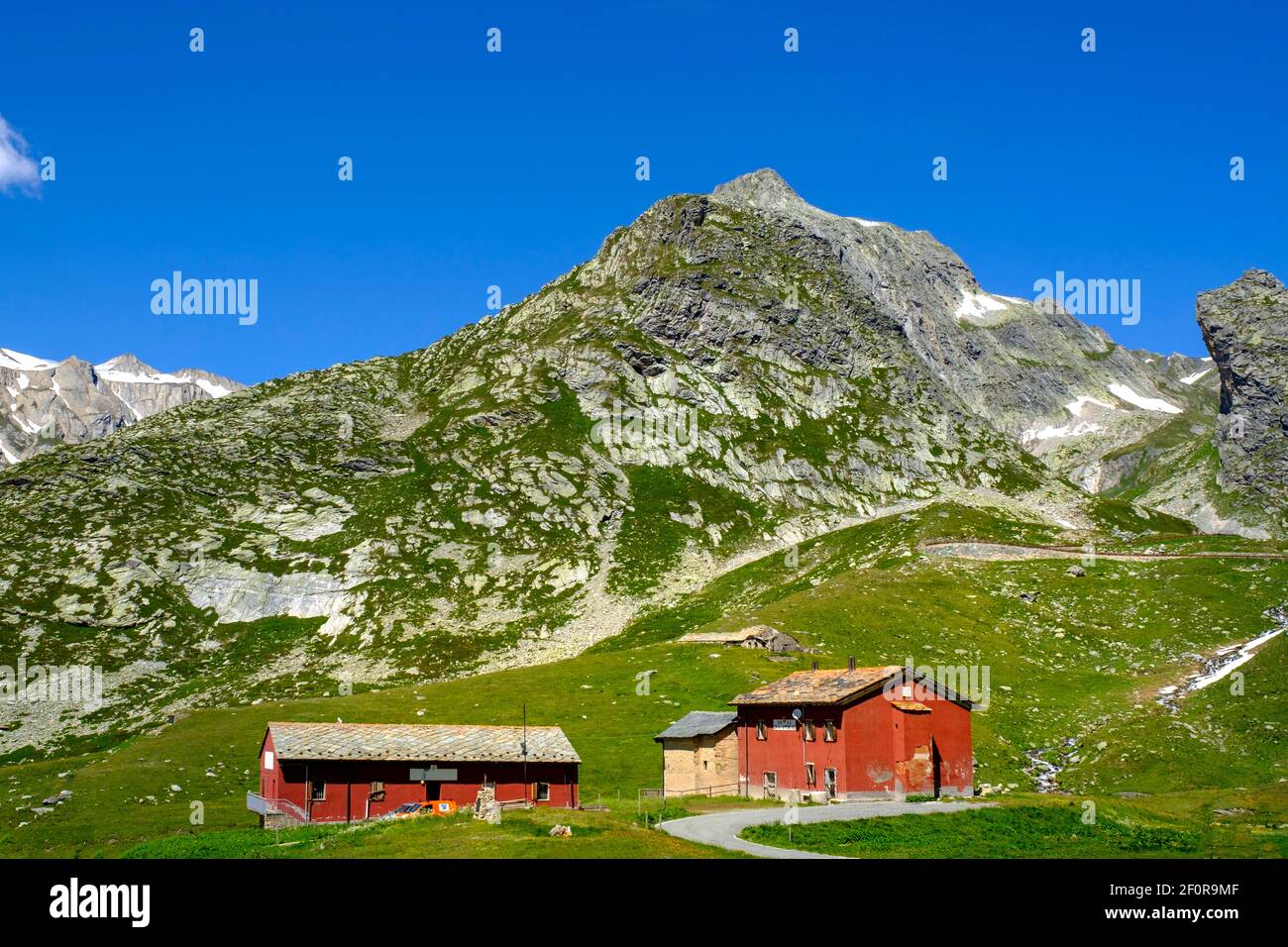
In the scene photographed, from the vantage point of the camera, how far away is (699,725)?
74750mm

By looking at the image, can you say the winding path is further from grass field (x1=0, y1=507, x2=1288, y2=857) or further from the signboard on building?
the signboard on building

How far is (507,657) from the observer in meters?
139

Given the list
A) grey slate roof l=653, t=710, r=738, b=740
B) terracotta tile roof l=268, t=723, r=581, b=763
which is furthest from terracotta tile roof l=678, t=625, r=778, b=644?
terracotta tile roof l=268, t=723, r=581, b=763

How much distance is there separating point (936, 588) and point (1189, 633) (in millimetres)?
28093

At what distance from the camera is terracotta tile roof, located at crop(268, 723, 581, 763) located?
207ft

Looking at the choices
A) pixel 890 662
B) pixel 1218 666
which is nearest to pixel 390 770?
pixel 890 662

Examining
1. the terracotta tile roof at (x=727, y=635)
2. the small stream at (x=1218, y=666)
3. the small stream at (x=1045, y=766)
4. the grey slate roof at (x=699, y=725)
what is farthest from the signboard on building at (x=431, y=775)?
the small stream at (x=1218, y=666)

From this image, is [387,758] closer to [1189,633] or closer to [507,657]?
[507,657]

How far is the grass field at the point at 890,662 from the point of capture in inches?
2046

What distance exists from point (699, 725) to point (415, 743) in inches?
788

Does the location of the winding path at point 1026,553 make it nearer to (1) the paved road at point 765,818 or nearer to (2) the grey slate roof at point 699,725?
(2) the grey slate roof at point 699,725

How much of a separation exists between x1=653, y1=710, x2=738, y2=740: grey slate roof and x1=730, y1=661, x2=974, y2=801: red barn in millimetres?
2486

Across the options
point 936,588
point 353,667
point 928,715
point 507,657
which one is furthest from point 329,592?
point 928,715

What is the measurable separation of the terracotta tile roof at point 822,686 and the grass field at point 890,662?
1052 cm
